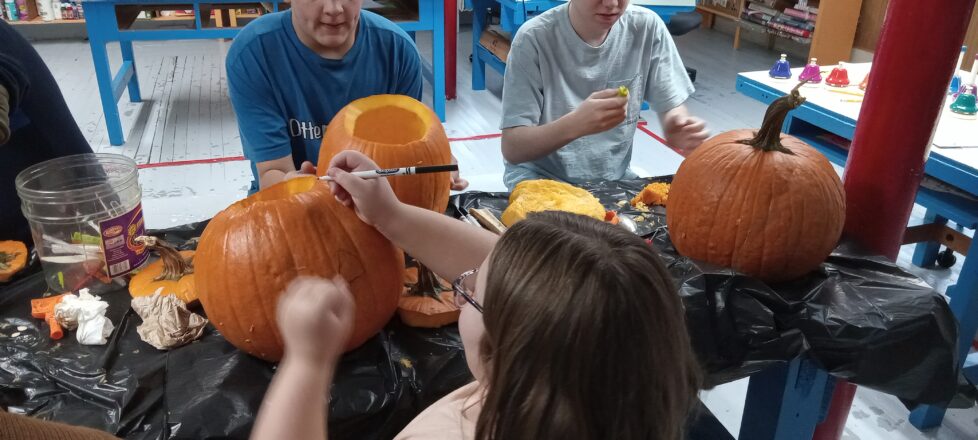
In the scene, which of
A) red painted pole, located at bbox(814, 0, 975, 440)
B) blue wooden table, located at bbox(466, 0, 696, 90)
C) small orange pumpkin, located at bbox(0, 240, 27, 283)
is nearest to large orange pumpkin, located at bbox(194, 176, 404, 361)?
small orange pumpkin, located at bbox(0, 240, 27, 283)

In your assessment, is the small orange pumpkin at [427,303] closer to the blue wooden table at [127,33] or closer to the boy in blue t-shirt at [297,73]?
the boy in blue t-shirt at [297,73]

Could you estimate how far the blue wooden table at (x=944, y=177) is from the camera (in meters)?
1.68

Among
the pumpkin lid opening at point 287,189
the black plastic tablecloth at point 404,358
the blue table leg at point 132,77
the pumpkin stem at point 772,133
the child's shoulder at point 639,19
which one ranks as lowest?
the blue table leg at point 132,77

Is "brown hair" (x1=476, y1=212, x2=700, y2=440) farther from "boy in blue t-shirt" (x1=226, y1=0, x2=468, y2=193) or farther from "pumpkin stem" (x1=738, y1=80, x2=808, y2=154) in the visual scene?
"boy in blue t-shirt" (x1=226, y1=0, x2=468, y2=193)

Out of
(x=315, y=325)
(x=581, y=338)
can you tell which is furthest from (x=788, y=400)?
(x=315, y=325)

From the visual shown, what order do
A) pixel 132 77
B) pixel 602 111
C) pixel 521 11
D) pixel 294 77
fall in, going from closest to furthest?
pixel 602 111
pixel 294 77
pixel 521 11
pixel 132 77

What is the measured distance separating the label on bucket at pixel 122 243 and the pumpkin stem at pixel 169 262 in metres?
0.02

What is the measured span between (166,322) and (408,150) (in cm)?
51

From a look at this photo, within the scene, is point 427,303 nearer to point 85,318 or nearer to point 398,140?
point 398,140

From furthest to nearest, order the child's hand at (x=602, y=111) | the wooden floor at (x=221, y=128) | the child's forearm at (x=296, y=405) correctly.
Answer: the wooden floor at (x=221, y=128), the child's hand at (x=602, y=111), the child's forearm at (x=296, y=405)

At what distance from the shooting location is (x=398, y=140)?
1.39m

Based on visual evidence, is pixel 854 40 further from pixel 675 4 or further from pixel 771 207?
pixel 771 207

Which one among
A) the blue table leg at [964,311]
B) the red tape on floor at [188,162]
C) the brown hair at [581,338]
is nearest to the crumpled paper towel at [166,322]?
the brown hair at [581,338]

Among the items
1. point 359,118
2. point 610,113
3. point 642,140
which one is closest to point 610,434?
point 359,118
